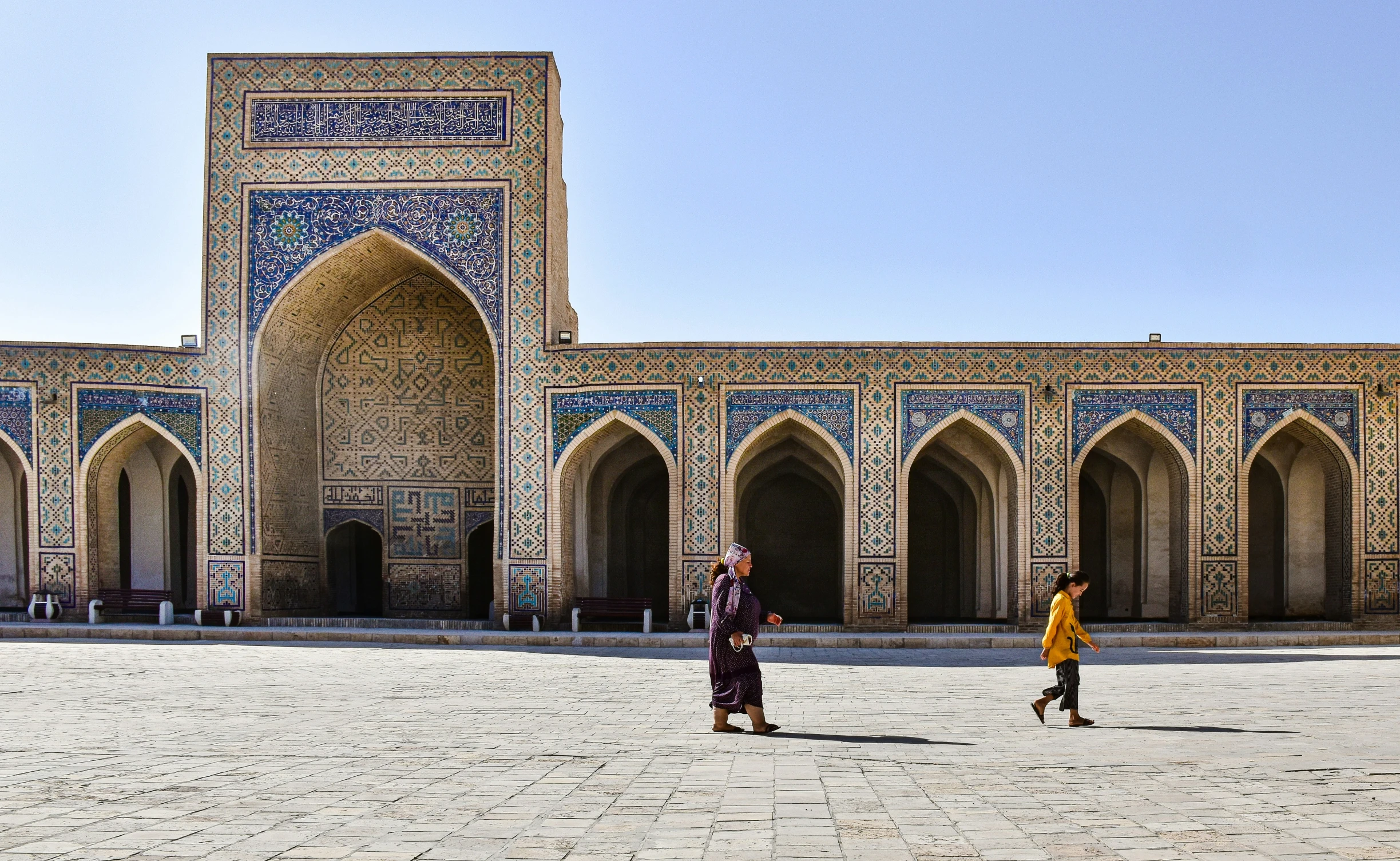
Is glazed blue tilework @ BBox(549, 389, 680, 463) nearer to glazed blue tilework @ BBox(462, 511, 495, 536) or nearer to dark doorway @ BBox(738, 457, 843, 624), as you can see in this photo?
glazed blue tilework @ BBox(462, 511, 495, 536)

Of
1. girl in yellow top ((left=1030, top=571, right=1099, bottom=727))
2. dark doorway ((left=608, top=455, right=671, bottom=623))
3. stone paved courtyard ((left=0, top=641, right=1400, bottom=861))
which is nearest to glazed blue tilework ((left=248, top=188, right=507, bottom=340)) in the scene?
dark doorway ((left=608, top=455, right=671, bottom=623))

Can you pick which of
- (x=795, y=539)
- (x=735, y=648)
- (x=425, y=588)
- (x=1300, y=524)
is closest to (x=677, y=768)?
(x=735, y=648)

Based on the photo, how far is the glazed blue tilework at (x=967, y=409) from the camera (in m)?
14.5

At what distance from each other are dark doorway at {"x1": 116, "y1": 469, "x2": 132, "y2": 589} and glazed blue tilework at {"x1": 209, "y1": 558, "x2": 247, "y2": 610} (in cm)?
236

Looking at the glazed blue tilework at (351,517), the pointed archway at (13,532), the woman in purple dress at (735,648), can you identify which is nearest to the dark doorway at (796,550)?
the glazed blue tilework at (351,517)

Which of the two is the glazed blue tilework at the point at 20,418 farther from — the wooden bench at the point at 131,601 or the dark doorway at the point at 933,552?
the dark doorway at the point at 933,552

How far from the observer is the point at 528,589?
14.7 meters

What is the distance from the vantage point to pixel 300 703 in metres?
7.25

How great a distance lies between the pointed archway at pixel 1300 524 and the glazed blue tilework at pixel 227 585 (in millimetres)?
11854

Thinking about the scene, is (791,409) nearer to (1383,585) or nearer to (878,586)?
(878,586)

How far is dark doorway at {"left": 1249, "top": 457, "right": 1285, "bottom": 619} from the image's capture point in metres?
16.5

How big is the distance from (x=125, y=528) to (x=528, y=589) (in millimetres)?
6192

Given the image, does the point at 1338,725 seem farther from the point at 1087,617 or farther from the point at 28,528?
the point at 28,528

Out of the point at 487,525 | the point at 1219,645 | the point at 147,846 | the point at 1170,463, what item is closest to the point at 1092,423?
the point at 1170,463
